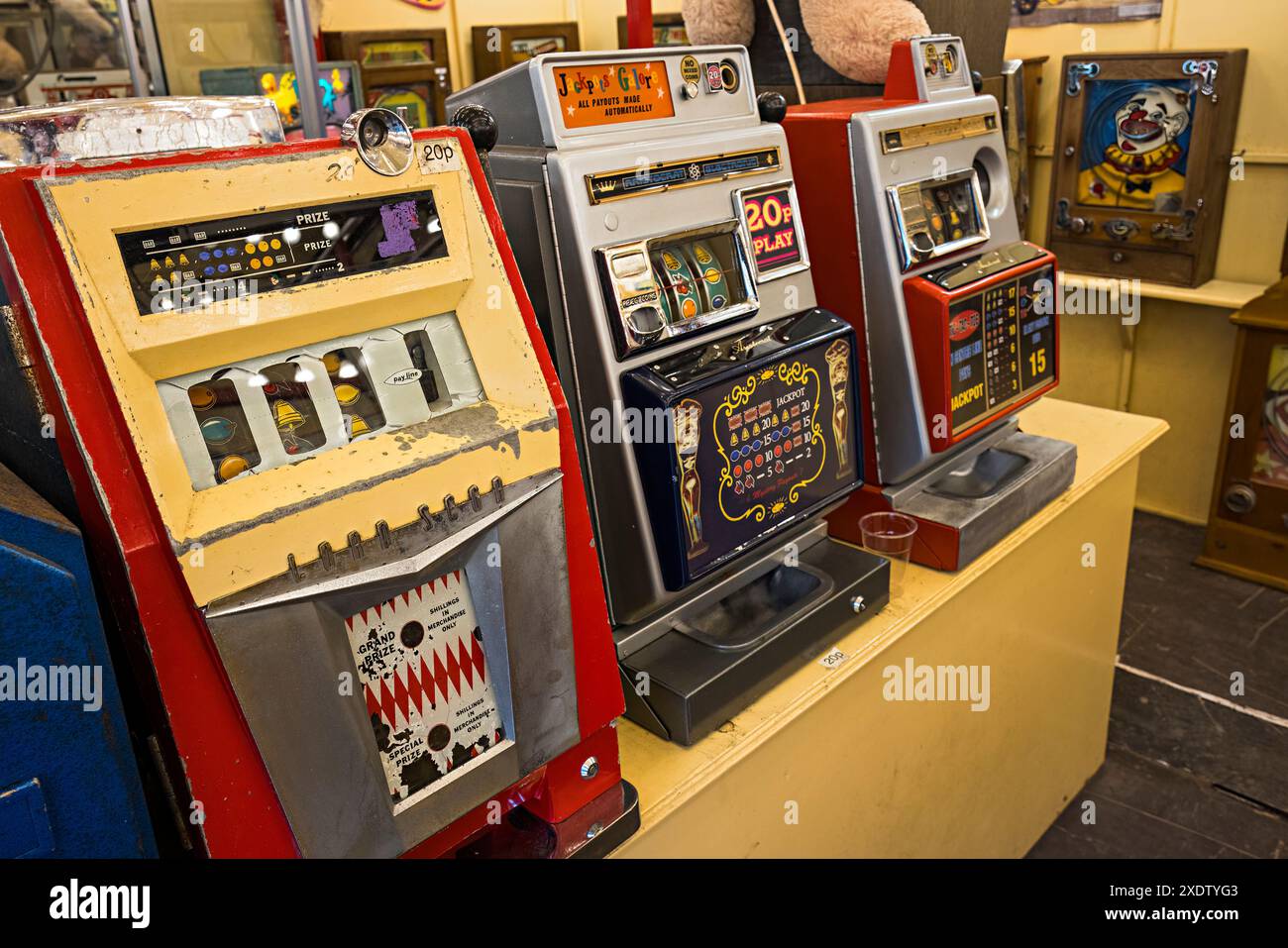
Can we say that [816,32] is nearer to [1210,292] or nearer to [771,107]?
[771,107]

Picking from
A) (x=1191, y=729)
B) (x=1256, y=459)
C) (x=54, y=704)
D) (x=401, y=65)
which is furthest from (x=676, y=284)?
(x=401, y=65)

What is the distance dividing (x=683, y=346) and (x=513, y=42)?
5.05 m

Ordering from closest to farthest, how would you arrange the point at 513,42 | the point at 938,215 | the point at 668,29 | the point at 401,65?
the point at 938,215
the point at 401,65
the point at 513,42
the point at 668,29

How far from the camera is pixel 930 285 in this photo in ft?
6.08

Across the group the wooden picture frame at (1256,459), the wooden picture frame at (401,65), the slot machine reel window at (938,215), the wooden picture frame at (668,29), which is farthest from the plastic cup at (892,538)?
the wooden picture frame at (668,29)

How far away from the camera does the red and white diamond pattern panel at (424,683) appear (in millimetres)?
1059

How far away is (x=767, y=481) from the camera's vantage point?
158cm

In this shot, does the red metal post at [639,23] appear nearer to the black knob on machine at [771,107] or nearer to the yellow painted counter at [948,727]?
the black knob on machine at [771,107]

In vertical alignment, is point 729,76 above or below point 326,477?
above

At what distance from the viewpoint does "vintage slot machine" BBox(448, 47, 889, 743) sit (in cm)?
142

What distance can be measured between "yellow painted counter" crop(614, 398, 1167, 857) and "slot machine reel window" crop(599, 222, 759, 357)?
608 mm

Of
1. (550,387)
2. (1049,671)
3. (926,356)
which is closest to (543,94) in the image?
(550,387)

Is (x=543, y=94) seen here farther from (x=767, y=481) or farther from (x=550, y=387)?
(x=767, y=481)

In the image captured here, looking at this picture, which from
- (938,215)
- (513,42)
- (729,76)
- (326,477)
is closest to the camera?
(326,477)
